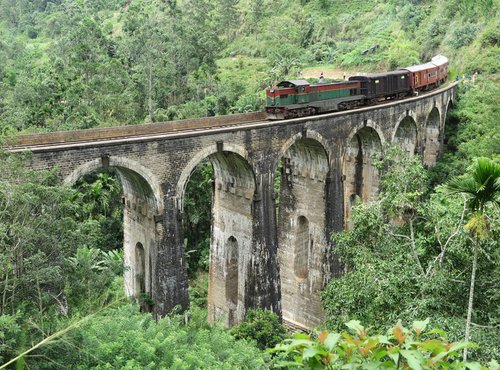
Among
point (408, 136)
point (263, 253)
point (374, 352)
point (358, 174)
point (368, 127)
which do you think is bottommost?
point (263, 253)

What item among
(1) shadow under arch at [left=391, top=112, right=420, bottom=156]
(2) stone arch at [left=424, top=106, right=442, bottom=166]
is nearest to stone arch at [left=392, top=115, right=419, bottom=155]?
(1) shadow under arch at [left=391, top=112, right=420, bottom=156]

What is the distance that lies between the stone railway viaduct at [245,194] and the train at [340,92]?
1.60 m

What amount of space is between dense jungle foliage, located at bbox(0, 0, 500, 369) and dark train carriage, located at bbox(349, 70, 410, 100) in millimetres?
6030

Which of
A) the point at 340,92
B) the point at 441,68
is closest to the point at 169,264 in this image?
the point at 340,92

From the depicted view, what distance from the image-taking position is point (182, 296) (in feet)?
60.8

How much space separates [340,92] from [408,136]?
9.76 m

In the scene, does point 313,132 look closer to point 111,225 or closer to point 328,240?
point 328,240

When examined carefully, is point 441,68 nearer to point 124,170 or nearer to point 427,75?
point 427,75

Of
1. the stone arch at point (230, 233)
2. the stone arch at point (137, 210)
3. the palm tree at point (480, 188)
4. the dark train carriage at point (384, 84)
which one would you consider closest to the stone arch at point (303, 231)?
the stone arch at point (230, 233)

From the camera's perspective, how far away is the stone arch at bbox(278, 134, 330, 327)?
2512 centimetres

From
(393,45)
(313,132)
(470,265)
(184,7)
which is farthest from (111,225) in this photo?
(184,7)

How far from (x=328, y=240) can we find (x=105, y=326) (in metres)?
15.6

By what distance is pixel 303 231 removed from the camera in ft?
86.1

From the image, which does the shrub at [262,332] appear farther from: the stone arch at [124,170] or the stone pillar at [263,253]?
the stone arch at [124,170]
